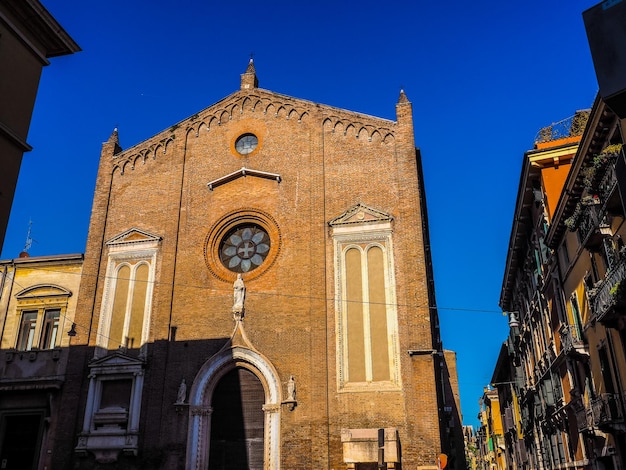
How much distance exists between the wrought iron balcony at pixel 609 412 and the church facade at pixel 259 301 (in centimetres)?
469

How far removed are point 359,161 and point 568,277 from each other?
8.27 m

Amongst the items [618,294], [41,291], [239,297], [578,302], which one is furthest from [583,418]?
[41,291]

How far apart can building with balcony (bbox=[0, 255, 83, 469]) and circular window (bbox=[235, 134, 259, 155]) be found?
7.59 m

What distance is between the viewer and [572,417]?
1959 centimetres

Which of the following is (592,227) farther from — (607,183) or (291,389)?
(291,389)

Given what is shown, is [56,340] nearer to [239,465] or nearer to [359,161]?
[239,465]

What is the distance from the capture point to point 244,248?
22266 millimetres

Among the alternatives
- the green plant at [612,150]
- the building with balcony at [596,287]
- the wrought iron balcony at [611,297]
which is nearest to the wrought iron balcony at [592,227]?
the building with balcony at [596,287]

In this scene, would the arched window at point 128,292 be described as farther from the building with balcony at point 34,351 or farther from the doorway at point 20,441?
the doorway at point 20,441

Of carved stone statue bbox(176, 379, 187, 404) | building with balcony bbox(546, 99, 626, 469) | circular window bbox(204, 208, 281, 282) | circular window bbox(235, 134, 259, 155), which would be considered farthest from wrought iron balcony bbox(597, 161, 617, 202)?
carved stone statue bbox(176, 379, 187, 404)

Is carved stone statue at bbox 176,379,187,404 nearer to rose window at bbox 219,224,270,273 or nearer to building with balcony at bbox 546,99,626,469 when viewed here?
rose window at bbox 219,224,270,273

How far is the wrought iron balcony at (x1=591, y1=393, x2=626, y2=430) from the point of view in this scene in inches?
571

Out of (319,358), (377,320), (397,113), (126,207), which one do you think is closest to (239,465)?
(319,358)

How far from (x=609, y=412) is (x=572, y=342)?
328cm
